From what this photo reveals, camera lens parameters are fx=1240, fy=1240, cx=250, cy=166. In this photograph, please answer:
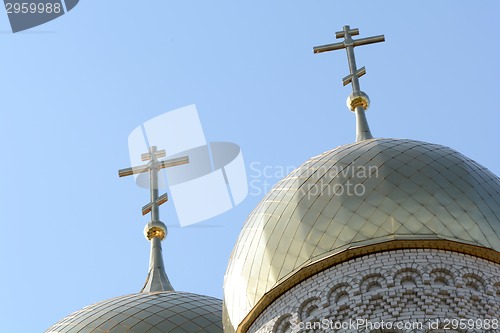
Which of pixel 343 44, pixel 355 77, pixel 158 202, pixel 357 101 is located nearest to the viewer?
pixel 357 101

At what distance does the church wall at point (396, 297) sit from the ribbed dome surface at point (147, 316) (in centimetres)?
337

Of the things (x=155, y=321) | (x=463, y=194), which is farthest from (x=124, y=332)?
(x=463, y=194)

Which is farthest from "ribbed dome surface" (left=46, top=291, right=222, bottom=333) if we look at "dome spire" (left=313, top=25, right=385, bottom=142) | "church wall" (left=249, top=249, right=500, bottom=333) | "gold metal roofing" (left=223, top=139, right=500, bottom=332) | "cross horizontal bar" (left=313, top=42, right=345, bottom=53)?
"cross horizontal bar" (left=313, top=42, right=345, bottom=53)

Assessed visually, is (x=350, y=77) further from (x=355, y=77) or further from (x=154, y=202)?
(x=154, y=202)

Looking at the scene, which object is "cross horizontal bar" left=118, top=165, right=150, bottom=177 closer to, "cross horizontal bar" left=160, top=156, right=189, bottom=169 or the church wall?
"cross horizontal bar" left=160, top=156, right=189, bottom=169

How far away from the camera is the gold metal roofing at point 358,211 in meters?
12.5

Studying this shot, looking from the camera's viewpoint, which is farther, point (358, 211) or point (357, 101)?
point (357, 101)

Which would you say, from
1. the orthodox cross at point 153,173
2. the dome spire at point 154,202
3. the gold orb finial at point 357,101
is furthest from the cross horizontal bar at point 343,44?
the orthodox cross at point 153,173

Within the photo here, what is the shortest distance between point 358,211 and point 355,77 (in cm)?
406

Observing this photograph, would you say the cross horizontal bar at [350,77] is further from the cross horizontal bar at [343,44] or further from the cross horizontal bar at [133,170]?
the cross horizontal bar at [133,170]

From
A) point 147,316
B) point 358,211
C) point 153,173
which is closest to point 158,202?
point 153,173

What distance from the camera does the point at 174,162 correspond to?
727 inches

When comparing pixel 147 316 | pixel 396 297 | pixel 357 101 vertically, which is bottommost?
pixel 147 316

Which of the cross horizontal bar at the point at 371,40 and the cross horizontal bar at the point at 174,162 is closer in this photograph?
the cross horizontal bar at the point at 371,40
